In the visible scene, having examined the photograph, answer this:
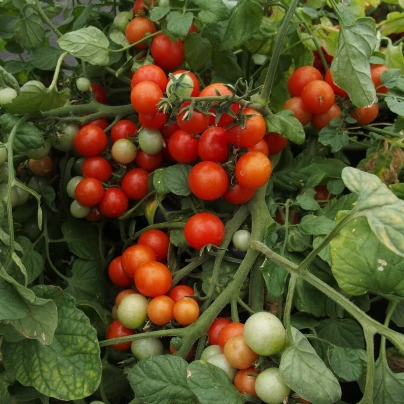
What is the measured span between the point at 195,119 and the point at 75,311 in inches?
10.3

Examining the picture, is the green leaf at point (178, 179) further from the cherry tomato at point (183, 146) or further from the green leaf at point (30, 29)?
the green leaf at point (30, 29)

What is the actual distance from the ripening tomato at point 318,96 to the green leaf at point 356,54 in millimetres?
93

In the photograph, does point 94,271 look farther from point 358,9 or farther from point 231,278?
point 358,9

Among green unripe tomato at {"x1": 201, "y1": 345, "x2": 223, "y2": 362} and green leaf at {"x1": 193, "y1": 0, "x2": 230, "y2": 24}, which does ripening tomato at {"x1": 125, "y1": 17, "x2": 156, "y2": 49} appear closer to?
green leaf at {"x1": 193, "y1": 0, "x2": 230, "y2": 24}

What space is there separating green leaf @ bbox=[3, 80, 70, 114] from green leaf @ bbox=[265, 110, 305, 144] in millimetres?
263

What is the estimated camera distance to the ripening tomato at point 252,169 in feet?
2.02

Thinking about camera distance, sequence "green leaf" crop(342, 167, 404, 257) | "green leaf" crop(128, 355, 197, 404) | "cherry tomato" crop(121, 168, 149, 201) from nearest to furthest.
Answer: "green leaf" crop(342, 167, 404, 257) → "green leaf" crop(128, 355, 197, 404) → "cherry tomato" crop(121, 168, 149, 201)

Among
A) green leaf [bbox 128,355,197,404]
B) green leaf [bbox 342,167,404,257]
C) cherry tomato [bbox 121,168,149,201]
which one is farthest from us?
cherry tomato [bbox 121,168,149,201]

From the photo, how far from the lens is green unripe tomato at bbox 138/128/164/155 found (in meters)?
0.70

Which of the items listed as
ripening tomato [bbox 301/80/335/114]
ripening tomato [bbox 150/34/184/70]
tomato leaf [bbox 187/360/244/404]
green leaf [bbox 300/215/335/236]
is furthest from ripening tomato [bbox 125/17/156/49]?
tomato leaf [bbox 187/360/244/404]

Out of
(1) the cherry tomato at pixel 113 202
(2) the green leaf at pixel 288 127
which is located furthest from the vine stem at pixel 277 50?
(1) the cherry tomato at pixel 113 202

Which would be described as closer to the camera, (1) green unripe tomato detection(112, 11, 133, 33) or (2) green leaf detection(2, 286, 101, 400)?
(2) green leaf detection(2, 286, 101, 400)

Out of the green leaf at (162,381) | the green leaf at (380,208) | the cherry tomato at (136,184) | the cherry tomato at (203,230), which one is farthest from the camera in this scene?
the cherry tomato at (136,184)

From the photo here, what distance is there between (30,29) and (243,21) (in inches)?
12.6
